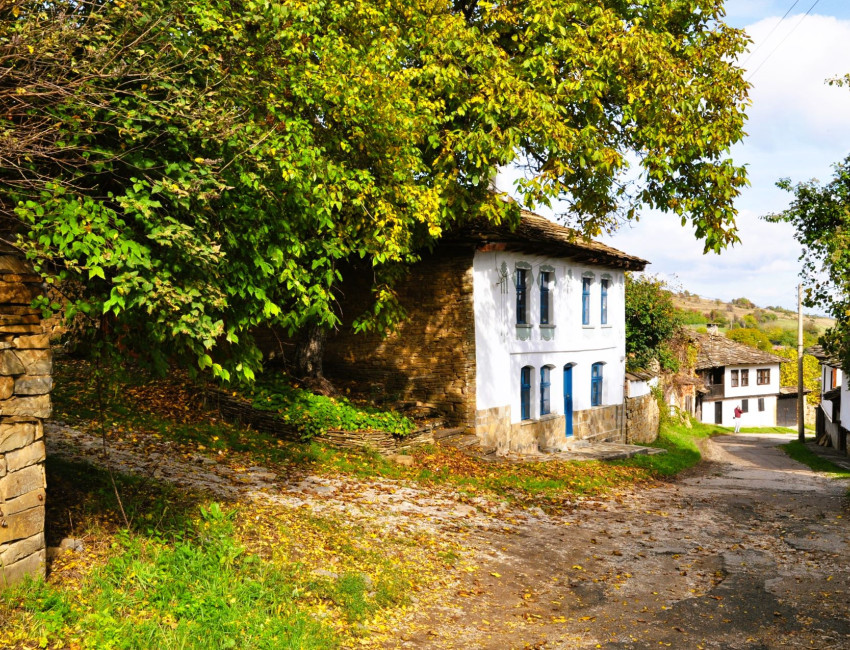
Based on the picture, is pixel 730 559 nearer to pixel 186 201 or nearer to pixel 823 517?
pixel 823 517

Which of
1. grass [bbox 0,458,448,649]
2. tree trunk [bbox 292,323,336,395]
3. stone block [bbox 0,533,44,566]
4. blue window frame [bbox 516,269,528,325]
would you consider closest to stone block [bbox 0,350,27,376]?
stone block [bbox 0,533,44,566]

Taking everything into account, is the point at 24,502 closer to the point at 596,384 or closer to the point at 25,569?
the point at 25,569

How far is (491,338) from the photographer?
18266 millimetres

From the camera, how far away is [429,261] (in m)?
18.0

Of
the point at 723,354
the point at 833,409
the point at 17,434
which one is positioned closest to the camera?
the point at 17,434

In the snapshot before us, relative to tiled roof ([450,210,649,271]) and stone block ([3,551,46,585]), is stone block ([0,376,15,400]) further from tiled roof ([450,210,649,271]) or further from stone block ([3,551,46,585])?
tiled roof ([450,210,649,271])

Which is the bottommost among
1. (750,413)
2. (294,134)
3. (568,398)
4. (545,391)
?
(750,413)

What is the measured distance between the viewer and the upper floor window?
21250mm

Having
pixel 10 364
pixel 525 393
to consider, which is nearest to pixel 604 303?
pixel 525 393

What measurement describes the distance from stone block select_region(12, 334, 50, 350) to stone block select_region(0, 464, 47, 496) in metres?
1.01

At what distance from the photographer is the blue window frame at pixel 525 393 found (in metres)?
20.2

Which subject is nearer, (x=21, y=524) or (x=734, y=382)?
(x=21, y=524)

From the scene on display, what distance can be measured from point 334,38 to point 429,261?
7.86 metres

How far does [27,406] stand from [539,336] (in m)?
16.4
